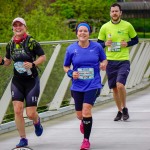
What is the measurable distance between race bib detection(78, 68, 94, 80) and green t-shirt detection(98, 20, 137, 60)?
2.94 m

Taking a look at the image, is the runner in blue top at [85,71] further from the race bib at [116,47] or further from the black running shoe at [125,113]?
the black running shoe at [125,113]

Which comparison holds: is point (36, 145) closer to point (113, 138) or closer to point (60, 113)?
point (113, 138)

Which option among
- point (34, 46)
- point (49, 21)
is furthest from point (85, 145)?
point (49, 21)

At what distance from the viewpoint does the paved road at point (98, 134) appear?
970cm

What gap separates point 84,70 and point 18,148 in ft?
4.27

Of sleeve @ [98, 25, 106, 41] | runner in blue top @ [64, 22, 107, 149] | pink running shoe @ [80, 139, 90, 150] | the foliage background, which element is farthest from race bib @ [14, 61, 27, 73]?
sleeve @ [98, 25, 106, 41]

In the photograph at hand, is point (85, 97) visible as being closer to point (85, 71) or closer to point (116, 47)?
point (85, 71)

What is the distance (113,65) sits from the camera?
12.4 m

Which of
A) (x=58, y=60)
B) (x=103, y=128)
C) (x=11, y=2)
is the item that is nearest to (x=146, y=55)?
(x=58, y=60)

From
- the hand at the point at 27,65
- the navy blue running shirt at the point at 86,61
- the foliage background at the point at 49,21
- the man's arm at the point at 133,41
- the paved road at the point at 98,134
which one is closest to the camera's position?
the hand at the point at 27,65

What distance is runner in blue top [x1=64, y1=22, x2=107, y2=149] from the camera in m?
9.40

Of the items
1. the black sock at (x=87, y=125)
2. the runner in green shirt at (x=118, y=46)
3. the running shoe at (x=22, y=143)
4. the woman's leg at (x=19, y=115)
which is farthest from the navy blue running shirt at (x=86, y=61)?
the runner in green shirt at (x=118, y=46)

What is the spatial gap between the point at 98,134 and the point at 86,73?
174 cm

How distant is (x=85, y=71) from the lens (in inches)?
370
